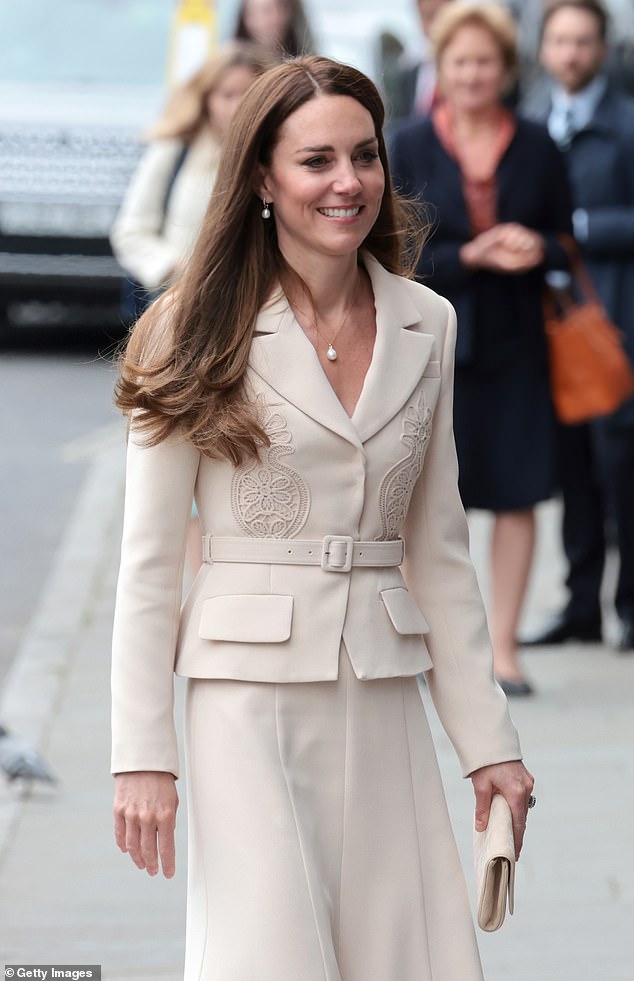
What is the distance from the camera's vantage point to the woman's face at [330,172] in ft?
9.86

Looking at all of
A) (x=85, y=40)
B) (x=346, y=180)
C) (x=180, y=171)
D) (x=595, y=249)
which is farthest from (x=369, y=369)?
(x=85, y=40)

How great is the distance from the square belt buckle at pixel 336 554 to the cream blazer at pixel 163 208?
151 inches

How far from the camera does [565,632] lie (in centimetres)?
725

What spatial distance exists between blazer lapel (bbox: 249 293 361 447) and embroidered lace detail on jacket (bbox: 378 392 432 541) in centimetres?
10

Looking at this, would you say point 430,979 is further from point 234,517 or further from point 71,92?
point 71,92

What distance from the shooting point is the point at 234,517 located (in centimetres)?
302

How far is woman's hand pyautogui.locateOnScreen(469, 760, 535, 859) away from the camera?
3115 millimetres

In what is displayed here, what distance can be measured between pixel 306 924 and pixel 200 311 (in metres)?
0.92

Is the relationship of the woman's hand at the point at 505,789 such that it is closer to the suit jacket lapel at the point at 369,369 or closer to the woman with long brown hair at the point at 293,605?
the woman with long brown hair at the point at 293,605

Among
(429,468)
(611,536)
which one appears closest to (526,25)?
(611,536)

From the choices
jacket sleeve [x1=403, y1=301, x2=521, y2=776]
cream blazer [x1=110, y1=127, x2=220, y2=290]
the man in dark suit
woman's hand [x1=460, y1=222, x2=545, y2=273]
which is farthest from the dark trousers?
jacket sleeve [x1=403, y1=301, x2=521, y2=776]

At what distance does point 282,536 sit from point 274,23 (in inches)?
200

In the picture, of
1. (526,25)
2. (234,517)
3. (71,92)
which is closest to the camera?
(234,517)

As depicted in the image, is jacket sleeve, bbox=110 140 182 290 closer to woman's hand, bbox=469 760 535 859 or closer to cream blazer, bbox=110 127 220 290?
cream blazer, bbox=110 127 220 290
